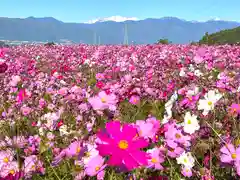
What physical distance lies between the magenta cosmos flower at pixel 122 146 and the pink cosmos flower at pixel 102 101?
0.74 metres

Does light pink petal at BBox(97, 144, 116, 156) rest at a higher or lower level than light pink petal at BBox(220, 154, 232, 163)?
higher

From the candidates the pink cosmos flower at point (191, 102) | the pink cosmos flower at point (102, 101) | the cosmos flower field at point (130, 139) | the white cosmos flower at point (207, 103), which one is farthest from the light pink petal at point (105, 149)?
the pink cosmos flower at point (191, 102)

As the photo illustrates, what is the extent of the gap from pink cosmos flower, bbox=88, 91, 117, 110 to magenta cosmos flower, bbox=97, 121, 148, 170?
29.1 inches

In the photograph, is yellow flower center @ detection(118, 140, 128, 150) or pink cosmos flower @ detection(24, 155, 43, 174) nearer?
yellow flower center @ detection(118, 140, 128, 150)

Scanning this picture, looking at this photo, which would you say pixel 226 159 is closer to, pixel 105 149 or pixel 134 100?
pixel 105 149

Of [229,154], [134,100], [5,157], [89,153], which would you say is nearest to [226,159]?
[229,154]

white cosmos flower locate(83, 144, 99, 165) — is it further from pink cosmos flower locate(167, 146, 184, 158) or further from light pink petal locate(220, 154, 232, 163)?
light pink petal locate(220, 154, 232, 163)

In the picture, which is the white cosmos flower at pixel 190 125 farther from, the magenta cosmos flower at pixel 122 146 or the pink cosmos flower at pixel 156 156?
the magenta cosmos flower at pixel 122 146

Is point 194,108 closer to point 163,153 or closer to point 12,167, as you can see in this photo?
point 163,153

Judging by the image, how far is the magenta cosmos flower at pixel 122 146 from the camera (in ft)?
3.50

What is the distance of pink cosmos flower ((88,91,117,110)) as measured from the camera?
1.92 metres

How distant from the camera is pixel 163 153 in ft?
5.48

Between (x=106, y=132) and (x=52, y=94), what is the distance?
3036 millimetres

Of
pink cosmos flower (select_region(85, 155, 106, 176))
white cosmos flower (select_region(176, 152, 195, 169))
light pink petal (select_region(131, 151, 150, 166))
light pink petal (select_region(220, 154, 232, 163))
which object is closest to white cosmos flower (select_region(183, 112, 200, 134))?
Answer: white cosmos flower (select_region(176, 152, 195, 169))
